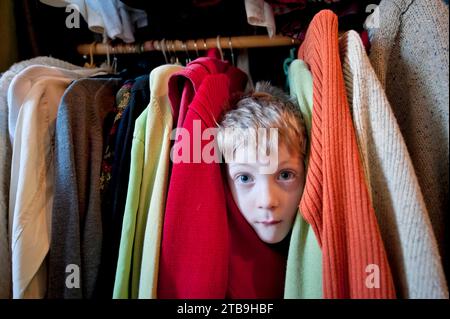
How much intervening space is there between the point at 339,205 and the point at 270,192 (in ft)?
0.36

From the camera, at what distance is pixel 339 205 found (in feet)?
1.31

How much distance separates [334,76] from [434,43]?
16cm

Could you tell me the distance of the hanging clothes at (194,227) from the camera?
17.4 inches

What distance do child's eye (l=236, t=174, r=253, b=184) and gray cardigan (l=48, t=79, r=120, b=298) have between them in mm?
255

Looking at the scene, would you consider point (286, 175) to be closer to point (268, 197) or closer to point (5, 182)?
point (268, 197)

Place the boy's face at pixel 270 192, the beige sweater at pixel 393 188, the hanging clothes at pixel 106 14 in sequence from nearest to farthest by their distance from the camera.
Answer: the beige sweater at pixel 393 188, the boy's face at pixel 270 192, the hanging clothes at pixel 106 14

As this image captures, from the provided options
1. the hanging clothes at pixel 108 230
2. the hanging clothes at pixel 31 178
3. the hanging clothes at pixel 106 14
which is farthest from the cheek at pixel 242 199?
the hanging clothes at pixel 106 14

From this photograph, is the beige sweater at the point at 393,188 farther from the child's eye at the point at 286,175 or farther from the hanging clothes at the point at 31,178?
the hanging clothes at the point at 31,178

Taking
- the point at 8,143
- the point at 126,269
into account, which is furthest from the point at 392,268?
the point at 8,143

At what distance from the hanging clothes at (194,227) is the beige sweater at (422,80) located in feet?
1.09

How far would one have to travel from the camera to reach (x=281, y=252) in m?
0.54

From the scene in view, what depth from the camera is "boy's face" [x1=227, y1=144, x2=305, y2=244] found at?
1.52 ft
